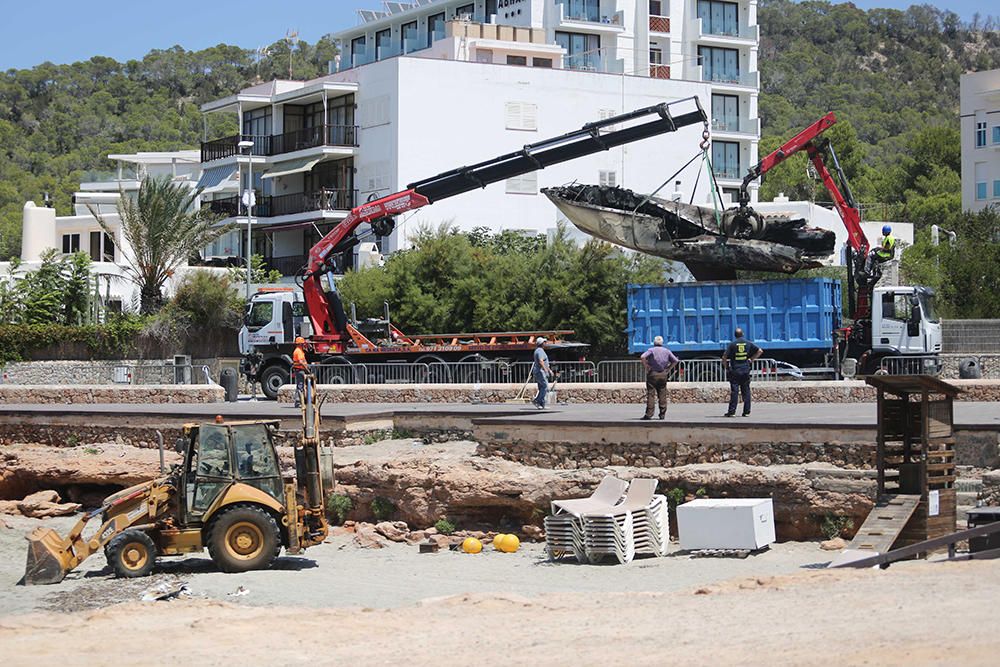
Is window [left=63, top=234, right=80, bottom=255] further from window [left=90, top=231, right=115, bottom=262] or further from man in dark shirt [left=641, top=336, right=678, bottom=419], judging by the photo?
man in dark shirt [left=641, top=336, right=678, bottom=419]

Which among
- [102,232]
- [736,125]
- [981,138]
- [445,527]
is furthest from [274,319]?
[981,138]

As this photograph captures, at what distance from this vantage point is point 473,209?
55875 mm

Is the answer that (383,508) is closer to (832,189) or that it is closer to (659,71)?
(832,189)

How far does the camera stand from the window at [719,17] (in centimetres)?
7175

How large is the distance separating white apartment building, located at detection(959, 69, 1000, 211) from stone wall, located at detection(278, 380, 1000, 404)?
1686 inches

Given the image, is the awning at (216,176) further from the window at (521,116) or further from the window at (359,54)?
the window at (521,116)

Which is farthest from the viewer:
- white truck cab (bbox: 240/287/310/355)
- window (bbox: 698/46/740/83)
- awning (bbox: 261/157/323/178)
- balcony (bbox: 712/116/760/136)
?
window (bbox: 698/46/740/83)

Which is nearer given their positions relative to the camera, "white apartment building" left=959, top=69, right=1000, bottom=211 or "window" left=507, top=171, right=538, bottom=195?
"window" left=507, top=171, right=538, bottom=195

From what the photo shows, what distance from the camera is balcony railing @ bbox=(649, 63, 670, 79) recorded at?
220 feet

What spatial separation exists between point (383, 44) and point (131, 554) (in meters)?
58.9

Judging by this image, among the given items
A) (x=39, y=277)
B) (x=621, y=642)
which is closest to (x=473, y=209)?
(x=39, y=277)

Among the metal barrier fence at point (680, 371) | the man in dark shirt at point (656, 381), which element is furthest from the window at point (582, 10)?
the man in dark shirt at point (656, 381)

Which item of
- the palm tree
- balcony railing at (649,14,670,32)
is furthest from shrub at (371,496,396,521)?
balcony railing at (649,14,670,32)

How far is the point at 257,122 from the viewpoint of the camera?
6328 cm
